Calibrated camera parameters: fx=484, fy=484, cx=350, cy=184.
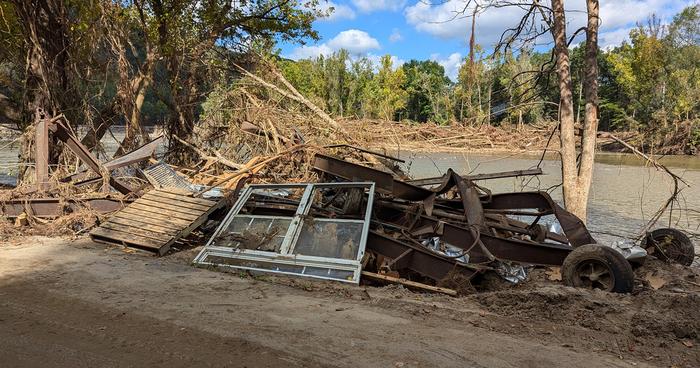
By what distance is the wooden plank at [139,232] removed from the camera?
23.8 feet

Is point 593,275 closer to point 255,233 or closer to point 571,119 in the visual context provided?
point 571,119

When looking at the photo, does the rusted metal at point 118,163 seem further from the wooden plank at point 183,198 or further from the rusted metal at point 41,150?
the wooden plank at point 183,198

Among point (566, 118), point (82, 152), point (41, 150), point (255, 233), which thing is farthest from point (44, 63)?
point (566, 118)

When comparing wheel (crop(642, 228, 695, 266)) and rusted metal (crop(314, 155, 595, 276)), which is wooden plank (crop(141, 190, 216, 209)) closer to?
rusted metal (crop(314, 155, 595, 276))

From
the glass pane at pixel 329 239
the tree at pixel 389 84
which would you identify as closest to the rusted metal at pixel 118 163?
the glass pane at pixel 329 239

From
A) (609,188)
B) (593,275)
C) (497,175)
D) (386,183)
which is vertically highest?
(497,175)

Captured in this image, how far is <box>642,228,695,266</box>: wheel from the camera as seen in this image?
24.4 ft

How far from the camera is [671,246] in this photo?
25.0 ft

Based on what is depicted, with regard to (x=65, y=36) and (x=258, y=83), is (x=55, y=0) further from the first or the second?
(x=258, y=83)

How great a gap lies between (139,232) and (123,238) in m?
0.25

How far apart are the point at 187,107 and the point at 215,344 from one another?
42.1ft

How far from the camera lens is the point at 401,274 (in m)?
6.63

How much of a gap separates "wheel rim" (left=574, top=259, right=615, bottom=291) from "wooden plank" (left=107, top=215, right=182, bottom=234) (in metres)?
5.69

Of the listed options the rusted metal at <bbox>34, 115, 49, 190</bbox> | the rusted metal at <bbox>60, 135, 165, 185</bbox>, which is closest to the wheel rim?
the rusted metal at <bbox>60, 135, 165, 185</bbox>
